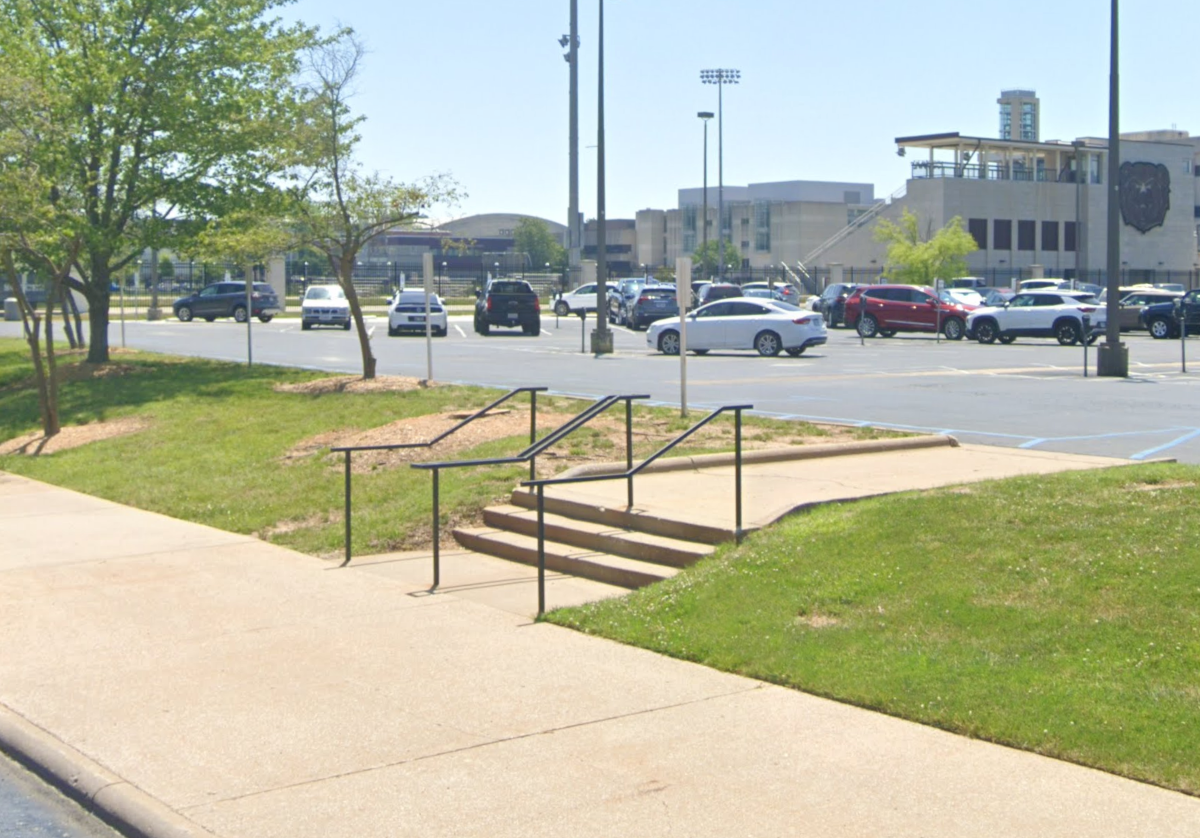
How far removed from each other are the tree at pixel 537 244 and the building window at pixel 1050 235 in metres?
54.8

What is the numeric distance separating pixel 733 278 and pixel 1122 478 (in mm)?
83022

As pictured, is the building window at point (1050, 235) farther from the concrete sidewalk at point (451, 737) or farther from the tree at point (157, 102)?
the concrete sidewalk at point (451, 737)

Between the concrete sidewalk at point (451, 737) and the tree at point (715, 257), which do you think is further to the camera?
the tree at point (715, 257)

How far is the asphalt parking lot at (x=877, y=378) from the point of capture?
680 inches

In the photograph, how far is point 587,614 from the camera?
8883 millimetres

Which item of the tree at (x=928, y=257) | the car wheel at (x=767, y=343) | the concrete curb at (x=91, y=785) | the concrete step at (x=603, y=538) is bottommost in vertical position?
the concrete curb at (x=91, y=785)

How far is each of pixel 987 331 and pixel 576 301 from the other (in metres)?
25.0

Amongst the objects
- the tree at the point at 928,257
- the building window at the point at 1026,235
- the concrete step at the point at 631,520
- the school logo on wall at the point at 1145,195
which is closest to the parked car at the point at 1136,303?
the tree at the point at 928,257

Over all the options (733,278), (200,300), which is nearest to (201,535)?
(200,300)

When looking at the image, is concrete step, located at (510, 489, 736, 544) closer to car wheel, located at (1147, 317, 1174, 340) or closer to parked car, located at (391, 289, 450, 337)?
parked car, located at (391, 289, 450, 337)

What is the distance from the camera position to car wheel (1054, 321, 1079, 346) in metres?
40.0

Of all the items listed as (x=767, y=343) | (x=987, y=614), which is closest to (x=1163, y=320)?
(x=767, y=343)

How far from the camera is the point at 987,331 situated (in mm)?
41312

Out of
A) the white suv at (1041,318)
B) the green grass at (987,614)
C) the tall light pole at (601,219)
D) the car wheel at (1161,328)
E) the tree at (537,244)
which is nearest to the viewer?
the green grass at (987,614)
